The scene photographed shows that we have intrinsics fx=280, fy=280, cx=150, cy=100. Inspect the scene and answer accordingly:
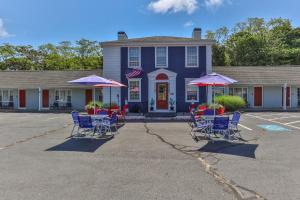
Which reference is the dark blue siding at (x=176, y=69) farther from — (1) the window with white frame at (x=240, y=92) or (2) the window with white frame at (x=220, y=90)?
(1) the window with white frame at (x=240, y=92)

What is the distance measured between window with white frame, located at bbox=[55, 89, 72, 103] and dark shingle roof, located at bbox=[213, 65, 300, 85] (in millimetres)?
16411

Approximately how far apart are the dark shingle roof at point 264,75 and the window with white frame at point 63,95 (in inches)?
646

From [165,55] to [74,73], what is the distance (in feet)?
45.3

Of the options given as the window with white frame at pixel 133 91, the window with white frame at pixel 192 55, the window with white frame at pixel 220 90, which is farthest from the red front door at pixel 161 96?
the window with white frame at pixel 220 90

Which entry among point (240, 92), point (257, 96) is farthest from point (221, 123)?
point (257, 96)

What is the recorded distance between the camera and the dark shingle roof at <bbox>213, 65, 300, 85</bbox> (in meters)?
28.6

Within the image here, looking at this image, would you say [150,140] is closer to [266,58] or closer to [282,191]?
[282,191]

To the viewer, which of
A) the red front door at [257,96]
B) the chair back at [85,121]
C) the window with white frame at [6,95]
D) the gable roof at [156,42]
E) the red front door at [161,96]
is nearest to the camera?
the chair back at [85,121]

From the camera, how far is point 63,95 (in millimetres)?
30953

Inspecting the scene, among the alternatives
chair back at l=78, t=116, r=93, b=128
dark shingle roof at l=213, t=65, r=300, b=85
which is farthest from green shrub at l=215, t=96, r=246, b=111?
chair back at l=78, t=116, r=93, b=128

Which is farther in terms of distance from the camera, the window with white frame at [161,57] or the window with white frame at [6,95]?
the window with white frame at [6,95]

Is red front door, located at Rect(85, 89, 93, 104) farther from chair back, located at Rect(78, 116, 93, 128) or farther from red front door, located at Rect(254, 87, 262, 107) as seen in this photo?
chair back, located at Rect(78, 116, 93, 128)

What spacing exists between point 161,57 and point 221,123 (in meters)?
12.7

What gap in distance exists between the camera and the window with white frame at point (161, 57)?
75.7 ft
